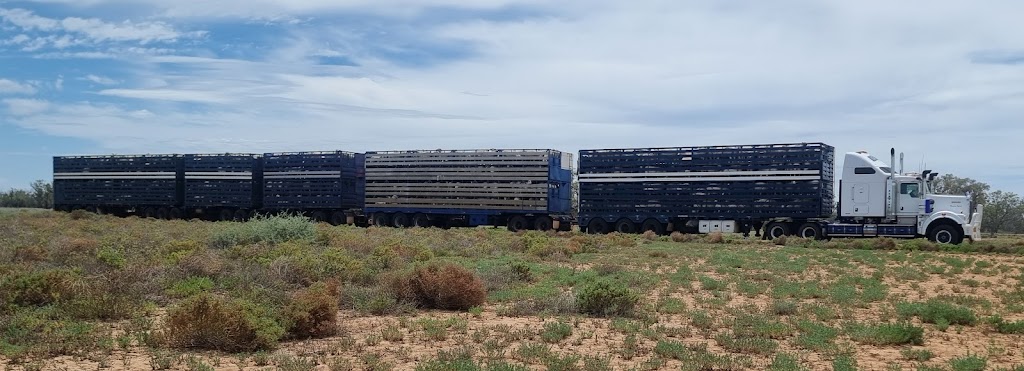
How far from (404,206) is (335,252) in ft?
75.7

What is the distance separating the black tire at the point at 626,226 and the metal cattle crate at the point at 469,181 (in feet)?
11.2

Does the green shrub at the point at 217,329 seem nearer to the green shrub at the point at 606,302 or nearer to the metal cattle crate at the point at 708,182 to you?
the green shrub at the point at 606,302

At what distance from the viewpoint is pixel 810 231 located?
31.7 metres

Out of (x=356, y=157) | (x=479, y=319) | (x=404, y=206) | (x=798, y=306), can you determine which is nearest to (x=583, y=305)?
(x=479, y=319)

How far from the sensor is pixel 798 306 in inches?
514

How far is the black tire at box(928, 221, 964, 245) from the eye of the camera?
28547 mm

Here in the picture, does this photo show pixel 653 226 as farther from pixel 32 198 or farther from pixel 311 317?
pixel 32 198

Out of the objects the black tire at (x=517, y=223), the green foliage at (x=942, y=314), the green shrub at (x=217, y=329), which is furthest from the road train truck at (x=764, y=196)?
the green shrub at (x=217, y=329)

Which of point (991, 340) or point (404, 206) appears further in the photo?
point (404, 206)

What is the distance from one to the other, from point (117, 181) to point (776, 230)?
41731mm

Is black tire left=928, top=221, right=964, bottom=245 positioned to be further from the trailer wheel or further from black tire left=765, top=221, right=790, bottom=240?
the trailer wheel

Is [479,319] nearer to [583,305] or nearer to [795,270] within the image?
[583,305]

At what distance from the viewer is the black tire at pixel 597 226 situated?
118 ft

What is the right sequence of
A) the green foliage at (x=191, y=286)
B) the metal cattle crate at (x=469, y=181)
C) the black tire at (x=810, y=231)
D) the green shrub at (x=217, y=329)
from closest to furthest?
the green shrub at (x=217, y=329)
the green foliage at (x=191, y=286)
the black tire at (x=810, y=231)
the metal cattle crate at (x=469, y=181)
